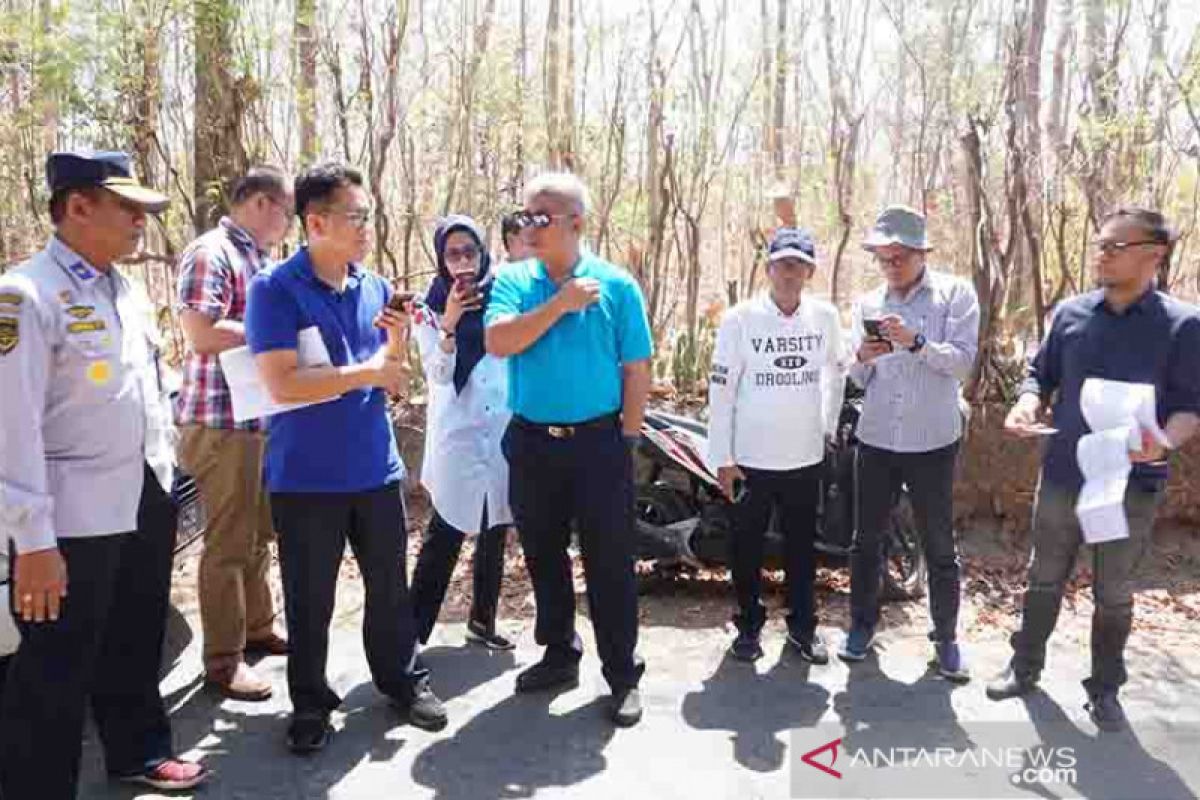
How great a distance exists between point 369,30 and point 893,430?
15.3ft

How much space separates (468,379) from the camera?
4.12 meters

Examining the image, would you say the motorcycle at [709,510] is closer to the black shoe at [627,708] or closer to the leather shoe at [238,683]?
the black shoe at [627,708]

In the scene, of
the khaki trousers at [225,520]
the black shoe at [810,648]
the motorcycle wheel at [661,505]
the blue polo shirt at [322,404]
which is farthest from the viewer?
the motorcycle wheel at [661,505]

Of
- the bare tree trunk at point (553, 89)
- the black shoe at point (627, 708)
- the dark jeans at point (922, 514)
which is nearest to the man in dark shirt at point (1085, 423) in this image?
the dark jeans at point (922, 514)

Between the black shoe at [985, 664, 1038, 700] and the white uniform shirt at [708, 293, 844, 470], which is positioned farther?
the white uniform shirt at [708, 293, 844, 470]

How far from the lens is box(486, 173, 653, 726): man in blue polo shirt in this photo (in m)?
3.48

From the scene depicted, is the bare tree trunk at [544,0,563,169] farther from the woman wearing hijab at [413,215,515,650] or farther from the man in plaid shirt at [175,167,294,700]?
the man in plaid shirt at [175,167,294,700]

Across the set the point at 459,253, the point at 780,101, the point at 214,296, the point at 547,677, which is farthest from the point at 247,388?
the point at 780,101

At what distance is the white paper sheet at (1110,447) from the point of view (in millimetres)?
3373

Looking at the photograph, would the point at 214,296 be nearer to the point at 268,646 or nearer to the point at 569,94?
the point at 268,646

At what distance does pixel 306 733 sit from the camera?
3436mm

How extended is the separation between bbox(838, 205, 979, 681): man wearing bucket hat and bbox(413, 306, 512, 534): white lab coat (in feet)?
4.76

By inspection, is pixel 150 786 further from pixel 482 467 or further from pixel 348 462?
pixel 482 467
